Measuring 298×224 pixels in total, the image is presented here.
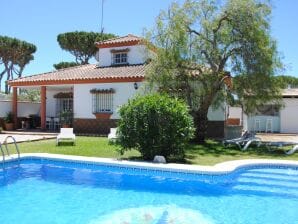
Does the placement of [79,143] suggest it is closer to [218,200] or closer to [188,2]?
[188,2]

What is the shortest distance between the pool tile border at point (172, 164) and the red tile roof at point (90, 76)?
33.9 feet

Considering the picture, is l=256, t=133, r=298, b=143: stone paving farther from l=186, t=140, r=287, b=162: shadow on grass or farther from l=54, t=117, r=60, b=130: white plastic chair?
Result: l=54, t=117, r=60, b=130: white plastic chair

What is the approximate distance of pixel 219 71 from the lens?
20.3 m

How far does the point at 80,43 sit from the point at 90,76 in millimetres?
26295

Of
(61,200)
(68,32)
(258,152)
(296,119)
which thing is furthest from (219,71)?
(68,32)

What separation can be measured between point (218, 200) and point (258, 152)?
7886mm

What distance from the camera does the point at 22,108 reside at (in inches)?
1249

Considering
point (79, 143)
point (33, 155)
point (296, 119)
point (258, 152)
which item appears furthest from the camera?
point (296, 119)

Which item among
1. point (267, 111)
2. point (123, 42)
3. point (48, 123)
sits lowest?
point (48, 123)

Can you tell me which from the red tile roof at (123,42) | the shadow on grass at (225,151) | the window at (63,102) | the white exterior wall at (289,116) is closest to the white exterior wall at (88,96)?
the red tile roof at (123,42)

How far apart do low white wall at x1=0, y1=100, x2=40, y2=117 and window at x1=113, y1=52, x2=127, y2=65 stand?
873cm

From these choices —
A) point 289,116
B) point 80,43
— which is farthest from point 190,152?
point 80,43

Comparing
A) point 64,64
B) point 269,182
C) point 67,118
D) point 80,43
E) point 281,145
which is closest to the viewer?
point 269,182

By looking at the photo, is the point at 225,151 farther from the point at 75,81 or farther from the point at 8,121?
the point at 8,121
